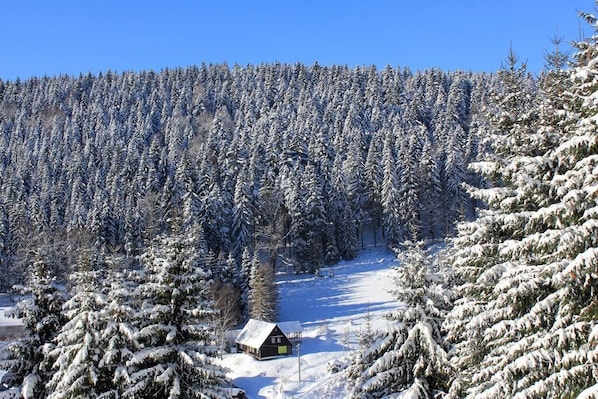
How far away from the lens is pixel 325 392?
134 feet

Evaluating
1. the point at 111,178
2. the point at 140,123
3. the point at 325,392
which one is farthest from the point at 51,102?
the point at 325,392

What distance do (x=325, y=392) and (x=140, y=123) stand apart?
11707cm

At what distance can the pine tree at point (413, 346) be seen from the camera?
53.4 ft

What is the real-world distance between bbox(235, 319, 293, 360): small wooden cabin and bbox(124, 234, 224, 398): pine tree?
107 feet

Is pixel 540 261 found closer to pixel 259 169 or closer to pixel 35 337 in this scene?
pixel 35 337

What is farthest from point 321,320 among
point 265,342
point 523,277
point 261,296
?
point 523,277

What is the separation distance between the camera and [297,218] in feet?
253

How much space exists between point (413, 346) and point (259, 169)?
253ft

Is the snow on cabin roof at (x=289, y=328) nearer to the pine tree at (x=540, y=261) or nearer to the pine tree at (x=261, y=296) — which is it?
the pine tree at (x=261, y=296)

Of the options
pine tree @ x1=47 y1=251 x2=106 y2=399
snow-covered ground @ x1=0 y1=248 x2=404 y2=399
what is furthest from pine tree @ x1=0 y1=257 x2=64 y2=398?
snow-covered ground @ x1=0 y1=248 x2=404 y2=399

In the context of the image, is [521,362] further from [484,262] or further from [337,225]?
[337,225]

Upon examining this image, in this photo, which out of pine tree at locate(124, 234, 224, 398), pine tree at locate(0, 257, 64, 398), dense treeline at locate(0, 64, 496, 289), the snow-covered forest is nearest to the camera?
the snow-covered forest

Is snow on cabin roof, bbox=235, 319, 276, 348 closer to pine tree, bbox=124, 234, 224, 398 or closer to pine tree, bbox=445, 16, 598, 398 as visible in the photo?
pine tree, bbox=124, 234, 224, 398

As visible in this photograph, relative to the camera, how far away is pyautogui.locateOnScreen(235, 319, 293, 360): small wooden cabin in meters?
49.4
